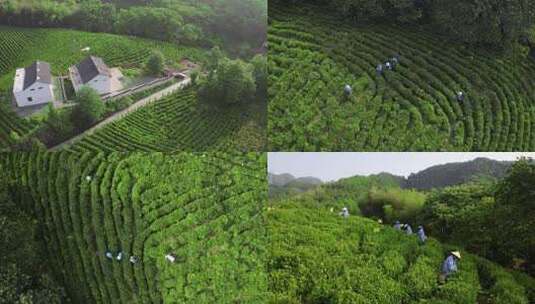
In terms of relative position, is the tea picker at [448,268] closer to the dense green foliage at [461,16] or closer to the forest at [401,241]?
the forest at [401,241]

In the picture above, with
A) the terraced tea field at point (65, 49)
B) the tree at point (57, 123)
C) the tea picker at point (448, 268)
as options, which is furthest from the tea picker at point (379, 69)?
the tree at point (57, 123)

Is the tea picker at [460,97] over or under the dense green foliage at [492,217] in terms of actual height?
over

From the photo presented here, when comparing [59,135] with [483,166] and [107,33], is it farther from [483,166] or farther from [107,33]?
[483,166]

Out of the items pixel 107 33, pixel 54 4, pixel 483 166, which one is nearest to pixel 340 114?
pixel 483 166

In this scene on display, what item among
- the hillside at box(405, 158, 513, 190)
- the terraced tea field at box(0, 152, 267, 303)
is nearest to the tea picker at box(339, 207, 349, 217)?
the hillside at box(405, 158, 513, 190)

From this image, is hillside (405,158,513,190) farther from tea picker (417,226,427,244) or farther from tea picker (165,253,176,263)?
tea picker (165,253,176,263)

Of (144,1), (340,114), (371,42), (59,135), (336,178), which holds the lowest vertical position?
(336,178)

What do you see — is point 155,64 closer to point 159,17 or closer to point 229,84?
point 159,17

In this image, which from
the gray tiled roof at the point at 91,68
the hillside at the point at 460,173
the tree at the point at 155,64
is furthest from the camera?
the tree at the point at 155,64
